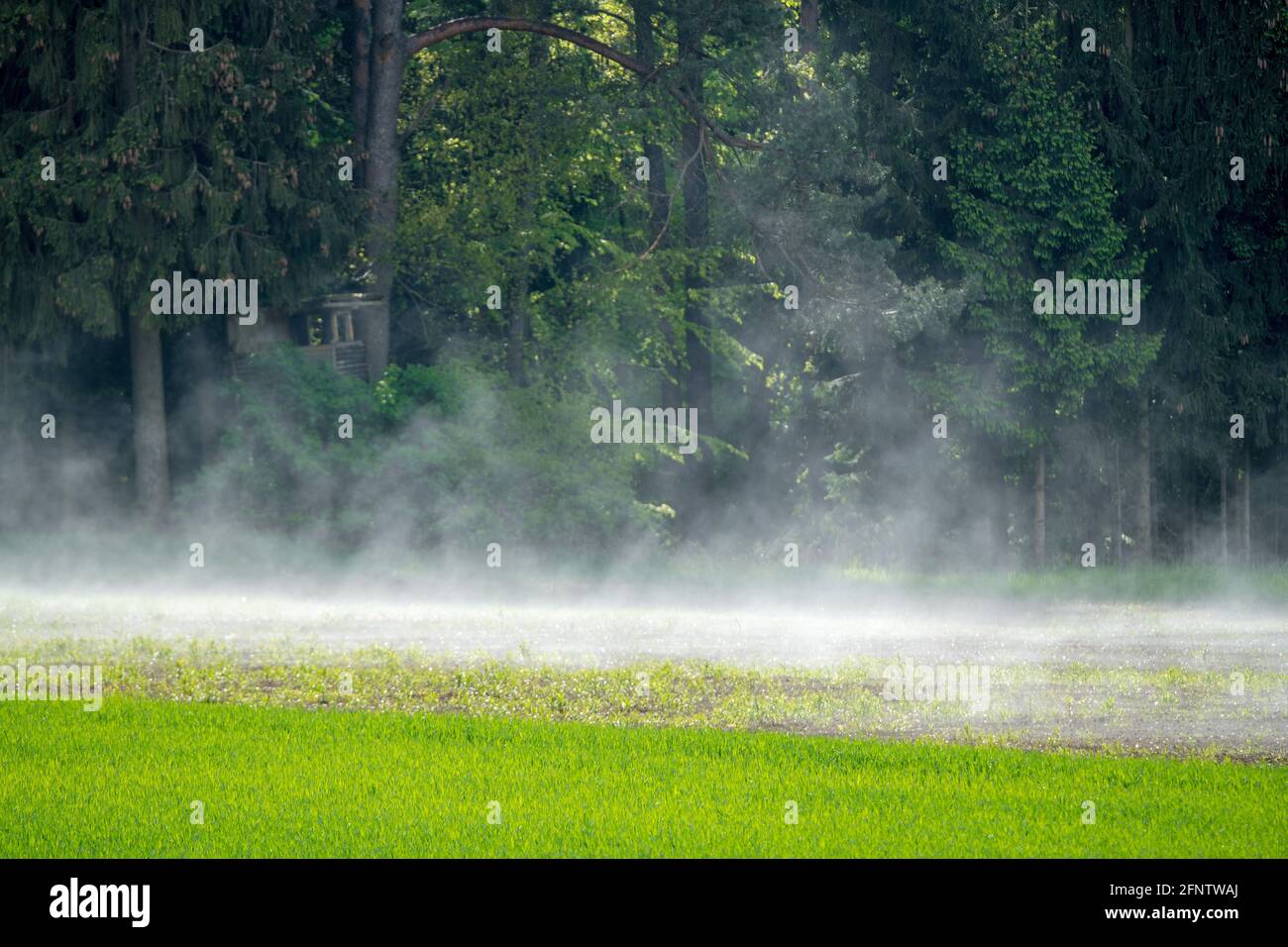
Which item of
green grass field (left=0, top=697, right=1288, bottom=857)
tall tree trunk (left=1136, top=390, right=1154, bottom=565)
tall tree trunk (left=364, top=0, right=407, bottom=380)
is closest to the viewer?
green grass field (left=0, top=697, right=1288, bottom=857)

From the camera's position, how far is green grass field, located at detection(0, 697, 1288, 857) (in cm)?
1118

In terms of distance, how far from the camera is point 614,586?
32031 mm

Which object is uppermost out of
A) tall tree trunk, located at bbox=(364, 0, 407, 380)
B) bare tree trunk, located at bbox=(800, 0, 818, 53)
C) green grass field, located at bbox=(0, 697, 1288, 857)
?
bare tree trunk, located at bbox=(800, 0, 818, 53)

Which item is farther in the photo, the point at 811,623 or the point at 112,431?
the point at 112,431

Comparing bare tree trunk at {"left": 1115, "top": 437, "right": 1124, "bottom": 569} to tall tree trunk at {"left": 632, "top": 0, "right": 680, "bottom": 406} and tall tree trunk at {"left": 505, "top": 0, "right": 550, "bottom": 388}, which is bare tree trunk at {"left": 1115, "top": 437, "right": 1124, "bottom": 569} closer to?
tall tree trunk at {"left": 632, "top": 0, "right": 680, "bottom": 406}

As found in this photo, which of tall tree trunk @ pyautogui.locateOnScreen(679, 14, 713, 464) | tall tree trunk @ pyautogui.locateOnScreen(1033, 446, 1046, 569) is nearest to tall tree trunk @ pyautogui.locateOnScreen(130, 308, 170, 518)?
tall tree trunk @ pyautogui.locateOnScreen(679, 14, 713, 464)

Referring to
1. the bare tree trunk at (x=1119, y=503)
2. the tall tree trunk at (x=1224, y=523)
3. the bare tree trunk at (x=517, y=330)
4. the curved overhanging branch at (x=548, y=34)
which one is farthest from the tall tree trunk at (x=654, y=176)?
the tall tree trunk at (x=1224, y=523)

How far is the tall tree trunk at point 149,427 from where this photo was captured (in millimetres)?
34656

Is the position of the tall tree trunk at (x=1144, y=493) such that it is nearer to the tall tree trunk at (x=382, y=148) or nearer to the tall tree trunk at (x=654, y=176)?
the tall tree trunk at (x=654, y=176)

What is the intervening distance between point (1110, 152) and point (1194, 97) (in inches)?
86.7

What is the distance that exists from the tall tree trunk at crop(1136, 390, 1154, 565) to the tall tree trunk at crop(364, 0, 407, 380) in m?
16.4

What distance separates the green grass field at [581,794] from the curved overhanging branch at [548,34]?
77.7 ft
